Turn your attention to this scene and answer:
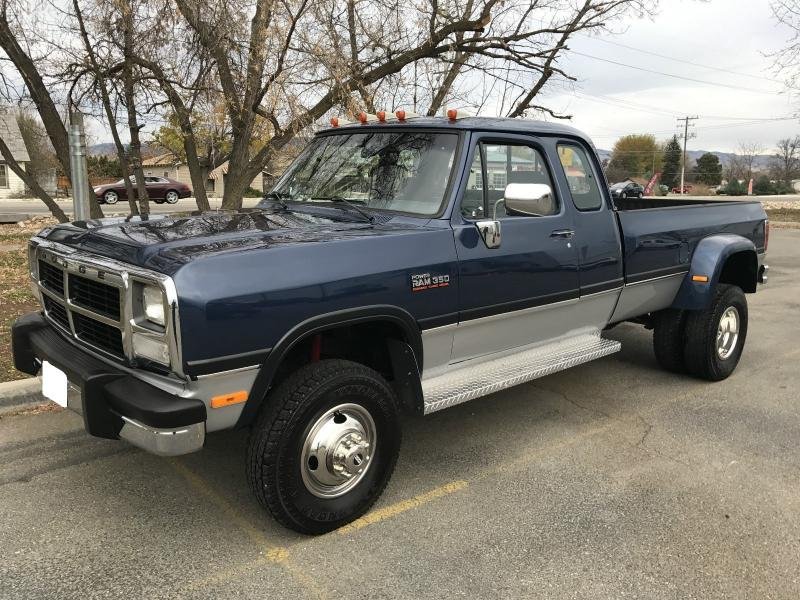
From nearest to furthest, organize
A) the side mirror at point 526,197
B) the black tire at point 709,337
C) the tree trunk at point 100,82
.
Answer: the side mirror at point 526,197 → the black tire at point 709,337 → the tree trunk at point 100,82

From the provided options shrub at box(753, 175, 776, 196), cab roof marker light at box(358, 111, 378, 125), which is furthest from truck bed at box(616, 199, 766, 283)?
shrub at box(753, 175, 776, 196)

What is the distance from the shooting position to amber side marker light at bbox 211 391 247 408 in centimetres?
276

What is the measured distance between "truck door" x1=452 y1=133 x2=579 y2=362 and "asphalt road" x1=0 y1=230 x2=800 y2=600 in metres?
0.75

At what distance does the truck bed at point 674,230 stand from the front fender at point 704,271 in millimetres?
67

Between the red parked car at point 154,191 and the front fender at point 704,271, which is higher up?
the red parked car at point 154,191

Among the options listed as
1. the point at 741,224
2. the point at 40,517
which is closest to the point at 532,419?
the point at 741,224

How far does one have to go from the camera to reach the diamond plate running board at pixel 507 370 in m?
3.61

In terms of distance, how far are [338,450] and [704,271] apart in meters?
3.48

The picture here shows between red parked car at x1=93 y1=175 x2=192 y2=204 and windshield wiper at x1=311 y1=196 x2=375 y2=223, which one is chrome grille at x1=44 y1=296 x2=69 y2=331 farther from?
red parked car at x1=93 y1=175 x2=192 y2=204

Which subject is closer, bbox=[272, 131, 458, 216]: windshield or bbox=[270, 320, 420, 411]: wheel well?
bbox=[270, 320, 420, 411]: wheel well

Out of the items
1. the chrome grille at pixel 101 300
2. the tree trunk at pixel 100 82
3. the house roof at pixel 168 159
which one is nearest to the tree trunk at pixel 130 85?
the tree trunk at pixel 100 82

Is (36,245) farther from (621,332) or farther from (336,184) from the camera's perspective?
(621,332)

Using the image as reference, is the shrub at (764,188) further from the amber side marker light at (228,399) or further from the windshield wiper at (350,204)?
the amber side marker light at (228,399)

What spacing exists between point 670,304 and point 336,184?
2.89 m
